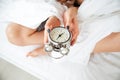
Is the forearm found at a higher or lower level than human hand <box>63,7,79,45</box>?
lower

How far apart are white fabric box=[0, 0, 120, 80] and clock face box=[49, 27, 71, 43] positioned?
8.4 inches

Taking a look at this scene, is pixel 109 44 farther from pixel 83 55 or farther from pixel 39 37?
A: pixel 39 37

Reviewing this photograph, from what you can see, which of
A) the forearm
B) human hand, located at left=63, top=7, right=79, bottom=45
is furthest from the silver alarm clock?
the forearm

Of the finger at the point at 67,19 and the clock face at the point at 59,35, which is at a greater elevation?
the clock face at the point at 59,35

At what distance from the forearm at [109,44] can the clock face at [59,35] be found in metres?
0.26

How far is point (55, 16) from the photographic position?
876 millimetres

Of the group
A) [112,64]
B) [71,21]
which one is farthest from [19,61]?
[112,64]

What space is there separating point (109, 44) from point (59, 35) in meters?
0.30

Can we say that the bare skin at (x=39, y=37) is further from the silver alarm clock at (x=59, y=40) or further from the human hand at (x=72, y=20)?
the silver alarm clock at (x=59, y=40)

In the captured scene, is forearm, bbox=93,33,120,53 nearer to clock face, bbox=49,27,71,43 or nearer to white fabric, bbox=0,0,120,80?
white fabric, bbox=0,0,120,80

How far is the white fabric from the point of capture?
2.89 ft

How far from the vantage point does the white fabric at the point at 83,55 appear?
0.88 metres

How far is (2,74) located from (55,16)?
0.39 m

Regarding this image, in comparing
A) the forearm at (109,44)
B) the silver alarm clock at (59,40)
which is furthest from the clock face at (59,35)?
the forearm at (109,44)
